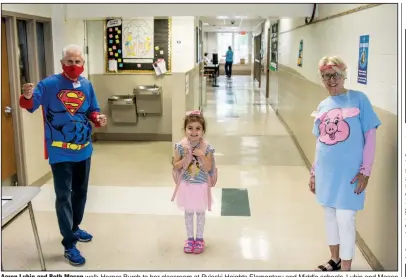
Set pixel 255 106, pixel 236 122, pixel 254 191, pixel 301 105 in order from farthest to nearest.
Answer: pixel 255 106 → pixel 236 122 → pixel 301 105 → pixel 254 191

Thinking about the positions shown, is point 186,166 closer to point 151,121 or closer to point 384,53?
point 384,53

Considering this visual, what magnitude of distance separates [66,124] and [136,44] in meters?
4.08

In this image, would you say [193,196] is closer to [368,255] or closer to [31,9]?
[368,255]

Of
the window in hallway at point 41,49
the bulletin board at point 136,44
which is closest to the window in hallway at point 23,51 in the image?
the window in hallway at point 41,49

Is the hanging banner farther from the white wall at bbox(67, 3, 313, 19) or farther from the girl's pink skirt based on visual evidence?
the girl's pink skirt

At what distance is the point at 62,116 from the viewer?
2.87 metres

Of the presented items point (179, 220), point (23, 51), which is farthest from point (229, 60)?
point (179, 220)

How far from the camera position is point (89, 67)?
6.78 meters

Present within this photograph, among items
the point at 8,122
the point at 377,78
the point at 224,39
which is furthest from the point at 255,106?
the point at 224,39

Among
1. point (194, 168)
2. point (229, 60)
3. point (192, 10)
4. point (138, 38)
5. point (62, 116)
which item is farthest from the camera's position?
point (229, 60)

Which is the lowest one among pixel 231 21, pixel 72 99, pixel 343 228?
pixel 343 228

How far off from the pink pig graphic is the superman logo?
1.53 m

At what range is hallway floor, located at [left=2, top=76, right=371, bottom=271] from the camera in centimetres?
306

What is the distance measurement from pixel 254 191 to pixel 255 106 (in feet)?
21.5
